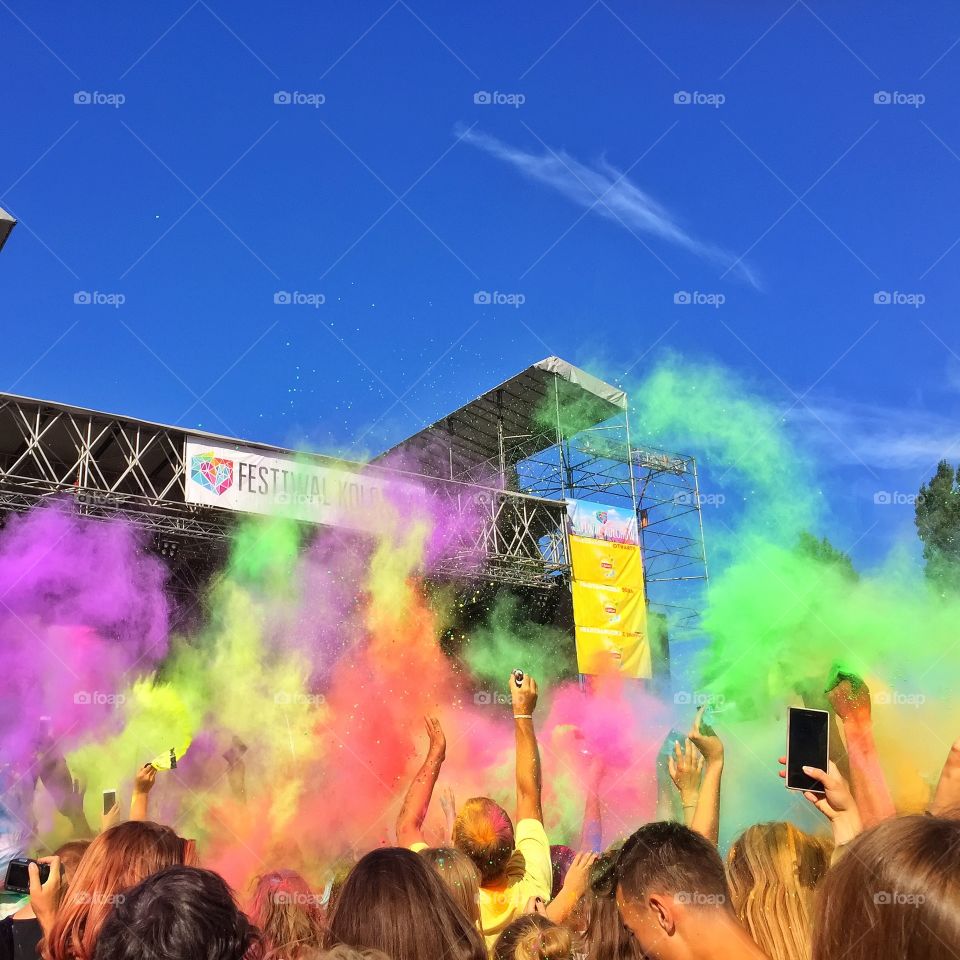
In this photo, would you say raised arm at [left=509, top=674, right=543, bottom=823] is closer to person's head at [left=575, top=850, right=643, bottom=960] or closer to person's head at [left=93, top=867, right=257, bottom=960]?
person's head at [left=575, top=850, right=643, bottom=960]

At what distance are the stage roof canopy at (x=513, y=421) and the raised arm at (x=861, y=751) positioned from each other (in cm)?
1168

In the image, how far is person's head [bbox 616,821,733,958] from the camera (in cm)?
191

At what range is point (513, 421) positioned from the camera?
56.5ft

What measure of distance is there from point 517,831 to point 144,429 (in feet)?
34.6

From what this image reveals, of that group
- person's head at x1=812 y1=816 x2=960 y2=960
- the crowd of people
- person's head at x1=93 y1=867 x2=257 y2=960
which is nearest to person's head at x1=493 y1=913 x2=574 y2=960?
the crowd of people

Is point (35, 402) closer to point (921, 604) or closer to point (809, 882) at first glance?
point (921, 604)

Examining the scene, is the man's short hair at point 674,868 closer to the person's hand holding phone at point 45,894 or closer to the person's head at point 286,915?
the person's head at point 286,915

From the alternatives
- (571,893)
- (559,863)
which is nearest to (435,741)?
(559,863)

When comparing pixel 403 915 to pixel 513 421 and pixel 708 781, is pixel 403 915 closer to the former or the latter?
pixel 708 781

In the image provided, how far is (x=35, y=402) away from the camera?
11961mm

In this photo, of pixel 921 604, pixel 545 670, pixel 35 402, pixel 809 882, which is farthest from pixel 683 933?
pixel 545 670

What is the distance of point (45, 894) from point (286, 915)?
676mm

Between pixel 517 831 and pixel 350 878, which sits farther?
pixel 517 831

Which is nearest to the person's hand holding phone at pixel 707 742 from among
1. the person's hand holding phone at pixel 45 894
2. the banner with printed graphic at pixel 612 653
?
the person's hand holding phone at pixel 45 894
